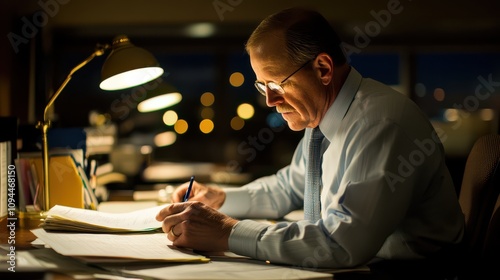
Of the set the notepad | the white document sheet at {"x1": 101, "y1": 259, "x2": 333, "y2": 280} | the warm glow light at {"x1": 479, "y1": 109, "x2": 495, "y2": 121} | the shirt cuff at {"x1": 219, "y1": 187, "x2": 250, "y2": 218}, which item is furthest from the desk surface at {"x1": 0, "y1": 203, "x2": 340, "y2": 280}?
the warm glow light at {"x1": 479, "y1": 109, "x2": 495, "y2": 121}

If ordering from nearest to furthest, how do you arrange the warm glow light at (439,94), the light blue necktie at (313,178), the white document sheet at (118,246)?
1. the white document sheet at (118,246)
2. the light blue necktie at (313,178)
3. the warm glow light at (439,94)

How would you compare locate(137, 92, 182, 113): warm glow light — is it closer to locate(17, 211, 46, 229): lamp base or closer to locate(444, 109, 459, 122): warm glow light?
locate(17, 211, 46, 229): lamp base

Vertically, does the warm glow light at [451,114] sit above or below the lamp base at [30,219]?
above

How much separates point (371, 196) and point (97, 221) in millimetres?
740

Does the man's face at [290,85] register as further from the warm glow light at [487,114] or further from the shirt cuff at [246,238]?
the warm glow light at [487,114]

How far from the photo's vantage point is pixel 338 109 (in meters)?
1.47

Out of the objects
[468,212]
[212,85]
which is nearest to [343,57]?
[468,212]

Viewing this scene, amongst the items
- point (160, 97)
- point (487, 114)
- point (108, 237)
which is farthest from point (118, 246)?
point (487, 114)

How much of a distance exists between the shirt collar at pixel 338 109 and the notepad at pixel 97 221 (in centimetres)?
49

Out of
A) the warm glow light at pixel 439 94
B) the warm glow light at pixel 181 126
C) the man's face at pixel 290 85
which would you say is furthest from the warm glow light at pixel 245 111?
the man's face at pixel 290 85

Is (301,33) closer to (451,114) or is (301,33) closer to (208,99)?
(208,99)

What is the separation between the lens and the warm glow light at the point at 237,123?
5.36m

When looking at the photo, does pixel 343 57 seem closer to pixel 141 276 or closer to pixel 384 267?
pixel 384 267

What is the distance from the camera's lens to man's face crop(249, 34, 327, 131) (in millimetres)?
1440
